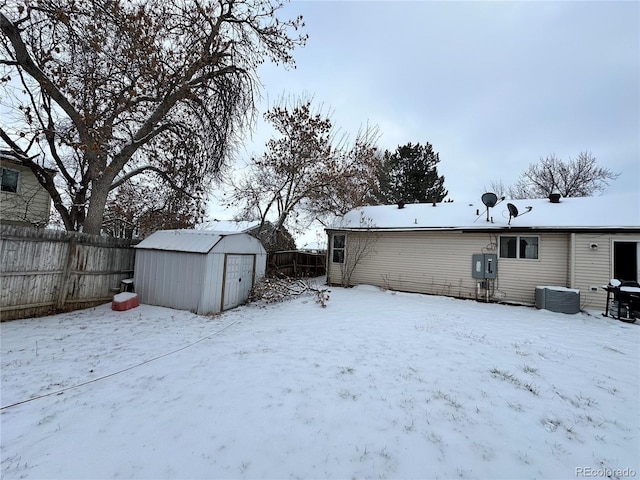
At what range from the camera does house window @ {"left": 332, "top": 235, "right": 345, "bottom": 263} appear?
13.0 meters

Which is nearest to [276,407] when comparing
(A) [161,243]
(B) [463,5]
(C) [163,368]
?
(C) [163,368]

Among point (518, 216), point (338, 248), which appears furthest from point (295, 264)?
point (518, 216)

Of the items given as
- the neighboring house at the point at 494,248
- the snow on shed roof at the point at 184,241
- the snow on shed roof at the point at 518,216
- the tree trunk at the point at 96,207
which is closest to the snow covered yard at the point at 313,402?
the snow on shed roof at the point at 184,241

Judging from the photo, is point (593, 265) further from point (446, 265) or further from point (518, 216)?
point (446, 265)

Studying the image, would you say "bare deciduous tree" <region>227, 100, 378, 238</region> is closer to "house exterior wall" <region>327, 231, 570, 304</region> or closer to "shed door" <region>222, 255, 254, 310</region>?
"house exterior wall" <region>327, 231, 570, 304</region>

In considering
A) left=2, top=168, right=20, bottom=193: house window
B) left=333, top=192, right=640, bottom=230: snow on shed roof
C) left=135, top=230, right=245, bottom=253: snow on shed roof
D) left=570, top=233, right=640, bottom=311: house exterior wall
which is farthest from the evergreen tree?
left=2, top=168, right=20, bottom=193: house window

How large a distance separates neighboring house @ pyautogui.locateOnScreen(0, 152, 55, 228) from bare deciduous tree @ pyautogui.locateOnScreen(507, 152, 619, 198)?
33.5 m

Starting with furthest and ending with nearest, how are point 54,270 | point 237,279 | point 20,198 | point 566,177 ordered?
point 566,177, point 20,198, point 237,279, point 54,270

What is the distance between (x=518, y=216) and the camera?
10047 millimetres

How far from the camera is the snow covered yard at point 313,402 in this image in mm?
2215

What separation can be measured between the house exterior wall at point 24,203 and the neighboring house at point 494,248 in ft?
44.3

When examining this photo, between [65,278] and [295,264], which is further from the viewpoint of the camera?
[295,264]

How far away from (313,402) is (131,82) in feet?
29.7

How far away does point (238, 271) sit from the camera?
27.2 ft
